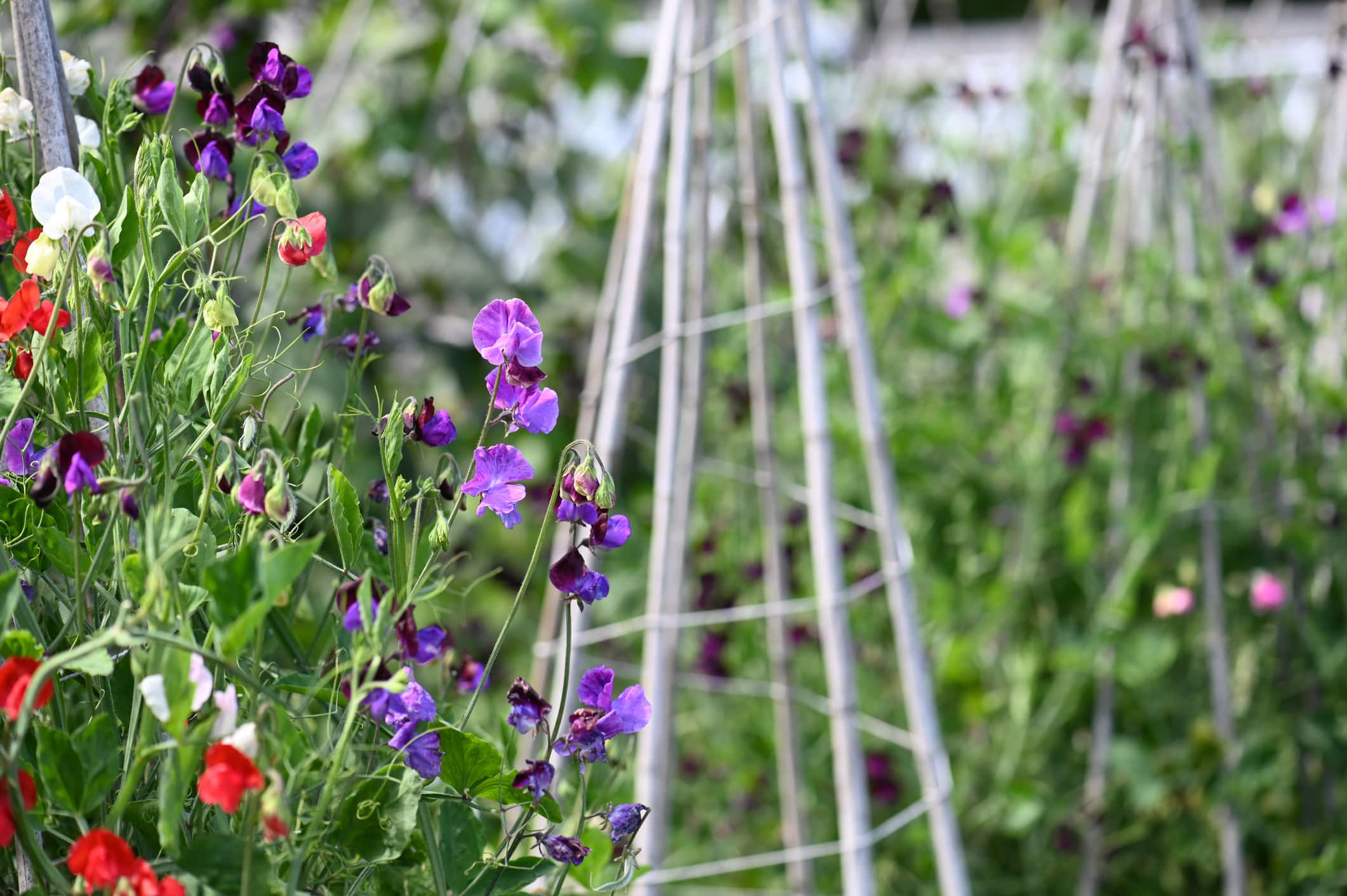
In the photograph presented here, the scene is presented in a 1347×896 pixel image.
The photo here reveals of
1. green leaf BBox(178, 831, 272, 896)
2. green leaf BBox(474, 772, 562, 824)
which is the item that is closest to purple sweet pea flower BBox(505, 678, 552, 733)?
green leaf BBox(474, 772, 562, 824)

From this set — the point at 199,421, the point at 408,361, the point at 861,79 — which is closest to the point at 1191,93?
the point at 861,79

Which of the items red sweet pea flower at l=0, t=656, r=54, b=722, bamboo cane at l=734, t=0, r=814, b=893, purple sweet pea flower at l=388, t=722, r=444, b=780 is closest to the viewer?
red sweet pea flower at l=0, t=656, r=54, b=722

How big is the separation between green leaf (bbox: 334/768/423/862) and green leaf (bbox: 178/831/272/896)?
0.07m

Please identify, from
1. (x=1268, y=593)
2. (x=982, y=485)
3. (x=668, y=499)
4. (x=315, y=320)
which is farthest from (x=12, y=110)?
(x=1268, y=593)

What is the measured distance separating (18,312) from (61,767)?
0.62 ft

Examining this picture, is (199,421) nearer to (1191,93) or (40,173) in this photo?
(40,173)

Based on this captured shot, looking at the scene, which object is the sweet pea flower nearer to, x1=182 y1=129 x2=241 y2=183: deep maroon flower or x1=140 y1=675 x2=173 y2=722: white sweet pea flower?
x1=182 y1=129 x2=241 y2=183: deep maroon flower

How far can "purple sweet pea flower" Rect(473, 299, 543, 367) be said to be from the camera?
55 centimetres

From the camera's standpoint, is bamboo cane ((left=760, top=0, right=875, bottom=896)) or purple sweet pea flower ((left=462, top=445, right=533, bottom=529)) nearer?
purple sweet pea flower ((left=462, top=445, right=533, bottom=529))

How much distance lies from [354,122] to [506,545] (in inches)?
32.4

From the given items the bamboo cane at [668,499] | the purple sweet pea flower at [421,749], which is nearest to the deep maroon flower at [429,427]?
the purple sweet pea flower at [421,749]

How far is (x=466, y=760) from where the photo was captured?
21.8 inches

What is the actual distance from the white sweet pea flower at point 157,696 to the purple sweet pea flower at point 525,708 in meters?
0.19

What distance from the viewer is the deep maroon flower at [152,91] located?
0.68 metres
